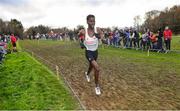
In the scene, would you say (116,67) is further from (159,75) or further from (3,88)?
(3,88)

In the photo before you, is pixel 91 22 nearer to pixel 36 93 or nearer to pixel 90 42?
pixel 90 42

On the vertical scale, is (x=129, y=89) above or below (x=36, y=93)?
above

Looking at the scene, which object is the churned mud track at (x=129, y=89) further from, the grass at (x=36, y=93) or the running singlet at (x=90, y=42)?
the running singlet at (x=90, y=42)

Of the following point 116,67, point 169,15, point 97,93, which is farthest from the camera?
point 169,15

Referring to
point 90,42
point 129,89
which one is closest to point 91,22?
point 90,42

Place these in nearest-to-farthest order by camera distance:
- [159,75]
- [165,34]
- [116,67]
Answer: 1. [159,75]
2. [116,67]
3. [165,34]

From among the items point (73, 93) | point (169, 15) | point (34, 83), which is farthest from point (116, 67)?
point (169, 15)

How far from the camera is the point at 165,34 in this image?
29.2 metres

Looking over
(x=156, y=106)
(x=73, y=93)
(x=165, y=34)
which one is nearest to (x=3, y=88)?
(x=73, y=93)

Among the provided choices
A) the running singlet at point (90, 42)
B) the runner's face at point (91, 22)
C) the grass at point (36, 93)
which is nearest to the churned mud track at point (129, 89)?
the grass at point (36, 93)

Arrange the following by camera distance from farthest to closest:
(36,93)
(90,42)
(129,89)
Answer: (36,93) → (129,89) → (90,42)

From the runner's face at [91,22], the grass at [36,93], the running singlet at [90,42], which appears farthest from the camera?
the running singlet at [90,42]

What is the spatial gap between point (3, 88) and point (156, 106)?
27.5 ft

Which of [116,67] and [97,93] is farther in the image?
[116,67]
